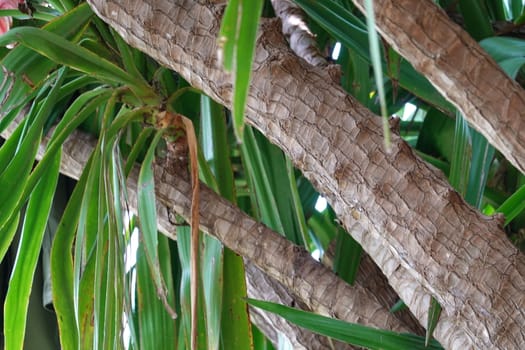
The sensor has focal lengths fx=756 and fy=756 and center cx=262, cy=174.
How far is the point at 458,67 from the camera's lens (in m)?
0.33

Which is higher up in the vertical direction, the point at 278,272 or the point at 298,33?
the point at 298,33

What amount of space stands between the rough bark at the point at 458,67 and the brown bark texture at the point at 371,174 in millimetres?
11

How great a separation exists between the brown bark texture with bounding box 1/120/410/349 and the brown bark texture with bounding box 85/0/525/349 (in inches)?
1.9

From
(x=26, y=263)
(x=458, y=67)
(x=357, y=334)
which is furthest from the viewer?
(x=26, y=263)

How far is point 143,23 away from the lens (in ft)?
1.50

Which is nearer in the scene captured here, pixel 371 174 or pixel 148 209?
pixel 371 174

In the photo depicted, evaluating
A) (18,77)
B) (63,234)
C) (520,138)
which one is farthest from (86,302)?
(520,138)

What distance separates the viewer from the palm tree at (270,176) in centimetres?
38

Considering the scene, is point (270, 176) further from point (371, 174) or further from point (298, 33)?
point (371, 174)

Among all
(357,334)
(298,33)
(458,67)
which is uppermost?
(298,33)

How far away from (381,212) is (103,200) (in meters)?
0.23

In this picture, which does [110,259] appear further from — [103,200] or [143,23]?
[143,23]

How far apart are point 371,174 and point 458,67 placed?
9 cm

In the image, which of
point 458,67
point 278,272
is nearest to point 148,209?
point 278,272
